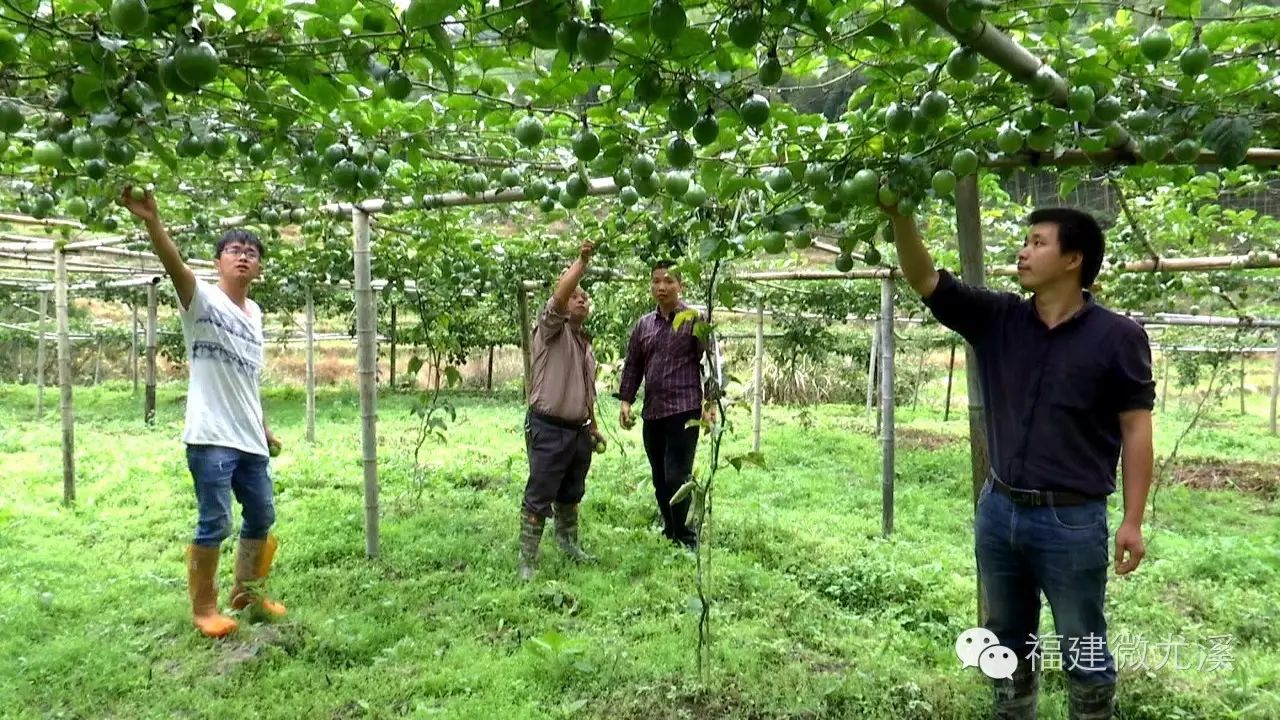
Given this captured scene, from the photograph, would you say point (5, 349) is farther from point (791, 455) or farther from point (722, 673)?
point (722, 673)

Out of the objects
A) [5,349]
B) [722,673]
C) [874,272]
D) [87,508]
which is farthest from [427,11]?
[5,349]

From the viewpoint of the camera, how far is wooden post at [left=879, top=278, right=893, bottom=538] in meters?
5.15

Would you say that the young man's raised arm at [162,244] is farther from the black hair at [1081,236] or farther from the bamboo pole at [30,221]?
the black hair at [1081,236]

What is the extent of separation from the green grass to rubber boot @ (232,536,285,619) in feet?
0.38

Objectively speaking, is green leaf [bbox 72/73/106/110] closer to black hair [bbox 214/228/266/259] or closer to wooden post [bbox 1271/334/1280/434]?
black hair [bbox 214/228/266/259]

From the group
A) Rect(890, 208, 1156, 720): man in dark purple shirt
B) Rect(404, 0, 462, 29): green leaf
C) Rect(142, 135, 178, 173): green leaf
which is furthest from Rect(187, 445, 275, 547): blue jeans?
Rect(890, 208, 1156, 720): man in dark purple shirt

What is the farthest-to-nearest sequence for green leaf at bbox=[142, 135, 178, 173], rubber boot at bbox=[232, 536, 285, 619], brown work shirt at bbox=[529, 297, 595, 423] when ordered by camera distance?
brown work shirt at bbox=[529, 297, 595, 423]
rubber boot at bbox=[232, 536, 285, 619]
green leaf at bbox=[142, 135, 178, 173]

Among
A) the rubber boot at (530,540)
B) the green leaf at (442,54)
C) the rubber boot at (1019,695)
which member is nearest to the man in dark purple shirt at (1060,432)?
the rubber boot at (1019,695)

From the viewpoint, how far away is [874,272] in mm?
5406

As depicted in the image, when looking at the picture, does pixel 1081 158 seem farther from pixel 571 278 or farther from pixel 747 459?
pixel 571 278

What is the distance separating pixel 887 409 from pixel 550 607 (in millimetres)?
2764

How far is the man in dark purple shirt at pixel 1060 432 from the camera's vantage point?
6.39 ft

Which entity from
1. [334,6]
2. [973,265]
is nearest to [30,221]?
A: [334,6]

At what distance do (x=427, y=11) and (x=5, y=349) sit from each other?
69.2 ft
